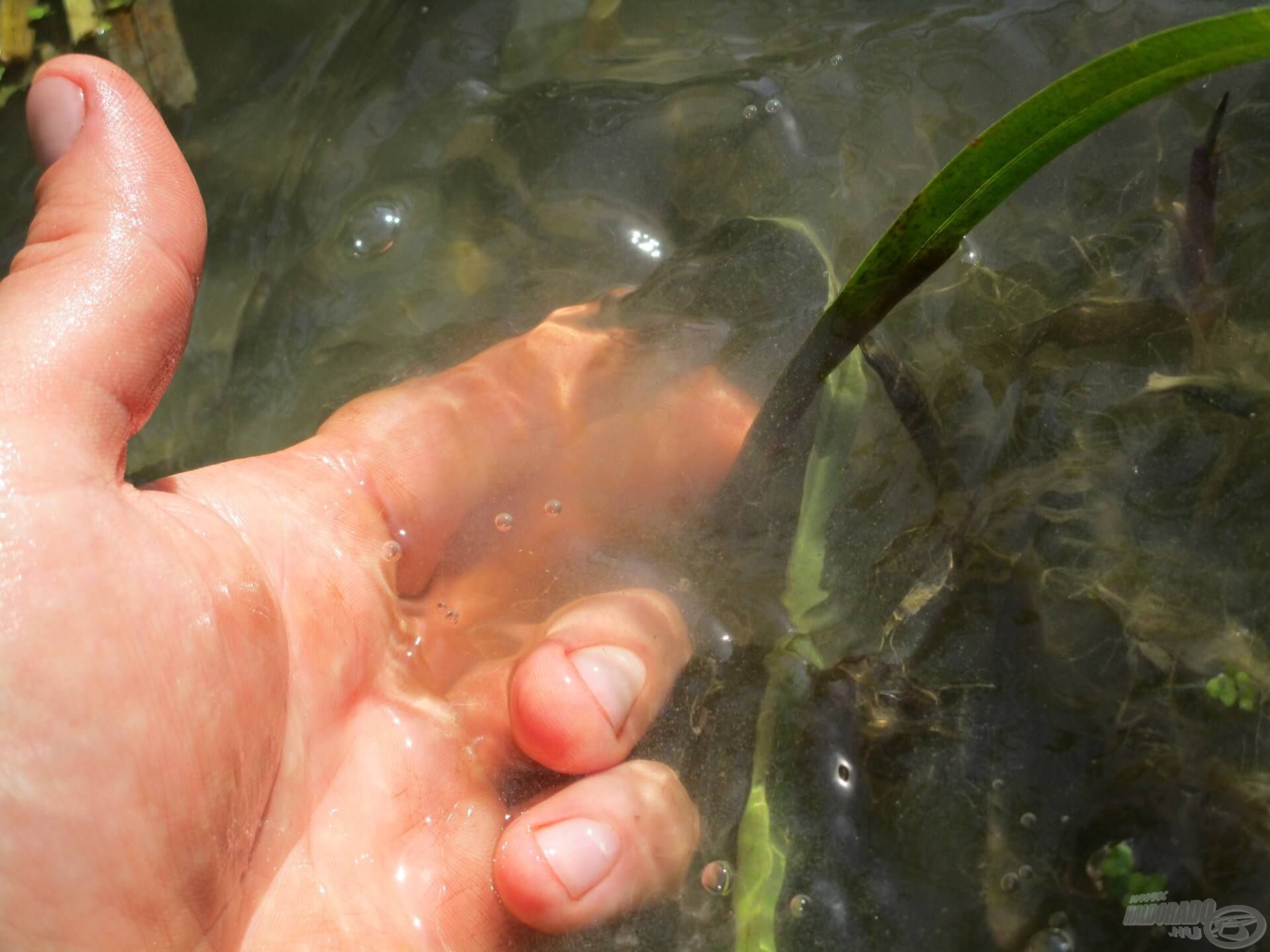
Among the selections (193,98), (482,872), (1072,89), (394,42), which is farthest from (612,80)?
(482,872)

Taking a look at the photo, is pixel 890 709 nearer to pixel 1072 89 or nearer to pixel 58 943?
pixel 1072 89

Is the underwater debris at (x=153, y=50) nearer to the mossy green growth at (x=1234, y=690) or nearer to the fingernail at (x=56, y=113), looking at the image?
the fingernail at (x=56, y=113)

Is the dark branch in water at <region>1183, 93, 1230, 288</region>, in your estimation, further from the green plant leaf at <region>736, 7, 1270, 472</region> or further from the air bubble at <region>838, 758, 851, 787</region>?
the air bubble at <region>838, 758, 851, 787</region>

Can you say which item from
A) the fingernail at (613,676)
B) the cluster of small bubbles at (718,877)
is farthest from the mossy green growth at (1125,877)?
the fingernail at (613,676)

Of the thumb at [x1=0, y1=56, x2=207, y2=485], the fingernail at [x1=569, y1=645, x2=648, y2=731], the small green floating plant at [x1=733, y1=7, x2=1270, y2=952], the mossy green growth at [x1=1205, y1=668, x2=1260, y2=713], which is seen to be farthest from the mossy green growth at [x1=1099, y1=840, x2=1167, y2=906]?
the thumb at [x1=0, y1=56, x2=207, y2=485]

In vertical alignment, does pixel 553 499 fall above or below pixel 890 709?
above

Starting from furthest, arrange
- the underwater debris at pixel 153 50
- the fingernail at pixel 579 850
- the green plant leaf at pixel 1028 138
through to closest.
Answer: the underwater debris at pixel 153 50, the fingernail at pixel 579 850, the green plant leaf at pixel 1028 138

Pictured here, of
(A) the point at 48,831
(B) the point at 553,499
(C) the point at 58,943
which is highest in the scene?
(A) the point at 48,831
